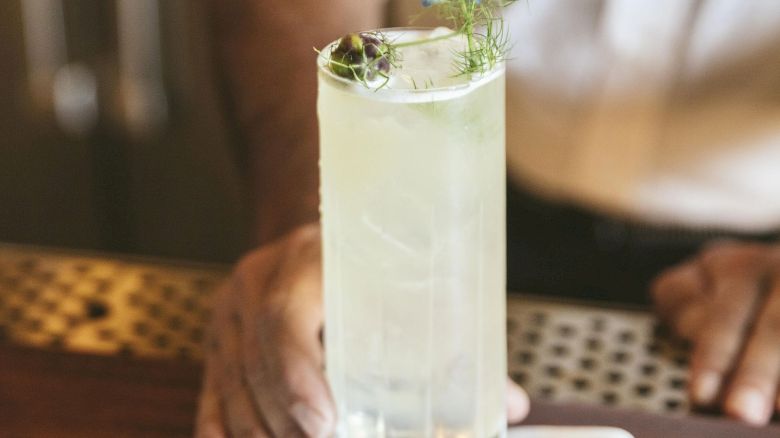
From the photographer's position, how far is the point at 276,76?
1292mm

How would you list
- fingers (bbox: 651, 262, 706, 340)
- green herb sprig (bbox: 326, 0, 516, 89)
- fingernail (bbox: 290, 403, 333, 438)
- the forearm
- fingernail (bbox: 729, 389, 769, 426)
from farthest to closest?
the forearm → fingers (bbox: 651, 262, 706, 340) → fingernail (bbox: 729, 389, 769, 426) → fingernail (bbox: 290, 403, 333, 438) → green herb sprig (bbox: 326, 0, 516, 89)

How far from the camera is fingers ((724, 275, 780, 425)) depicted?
89 centimetres

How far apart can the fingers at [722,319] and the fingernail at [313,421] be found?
36 centimetres

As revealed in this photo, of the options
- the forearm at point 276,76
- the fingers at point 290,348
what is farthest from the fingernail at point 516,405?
the forearm at point 276,76

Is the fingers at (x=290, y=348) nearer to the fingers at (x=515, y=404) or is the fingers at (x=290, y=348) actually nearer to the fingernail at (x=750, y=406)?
the fingers at (x=515, y=404)

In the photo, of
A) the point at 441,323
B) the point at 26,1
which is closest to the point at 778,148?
the point at 441,323

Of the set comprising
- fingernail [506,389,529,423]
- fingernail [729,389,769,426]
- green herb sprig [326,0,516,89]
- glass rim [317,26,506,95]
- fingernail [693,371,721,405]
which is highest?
green herb sprig [326,0,516,89]

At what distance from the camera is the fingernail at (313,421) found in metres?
0.77

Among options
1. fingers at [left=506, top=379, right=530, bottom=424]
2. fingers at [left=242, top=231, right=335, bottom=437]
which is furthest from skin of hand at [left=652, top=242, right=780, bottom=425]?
A: fingers at [left=242, top=231, right=335, bottom=437]

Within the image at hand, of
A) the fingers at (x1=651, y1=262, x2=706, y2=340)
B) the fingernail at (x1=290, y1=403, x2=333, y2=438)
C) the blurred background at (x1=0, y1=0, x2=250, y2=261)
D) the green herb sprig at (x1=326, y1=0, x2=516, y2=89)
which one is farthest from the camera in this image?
the blurred background at (x1=0, y1=0, x2=250, y2=261)

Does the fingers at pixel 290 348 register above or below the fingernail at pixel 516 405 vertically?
above

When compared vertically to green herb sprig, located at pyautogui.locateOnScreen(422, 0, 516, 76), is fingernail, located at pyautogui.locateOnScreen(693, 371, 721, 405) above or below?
below

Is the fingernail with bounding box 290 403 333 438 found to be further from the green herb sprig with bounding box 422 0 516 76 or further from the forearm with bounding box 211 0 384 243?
the forearm with bounding box 211 0 384 243

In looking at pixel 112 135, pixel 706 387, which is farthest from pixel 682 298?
pixel 112 135
